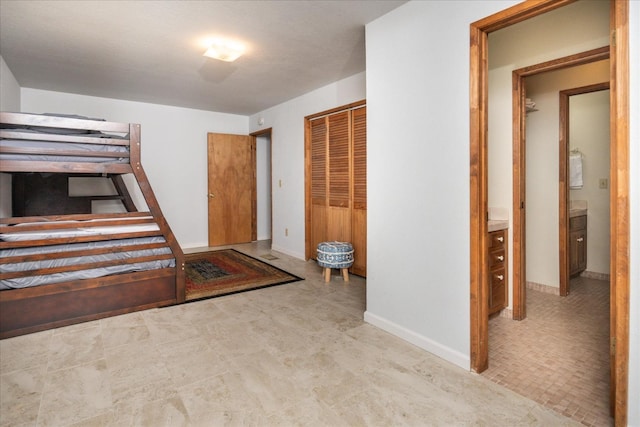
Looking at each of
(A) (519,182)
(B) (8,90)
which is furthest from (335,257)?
(B) (8,90)

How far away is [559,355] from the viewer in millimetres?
2137

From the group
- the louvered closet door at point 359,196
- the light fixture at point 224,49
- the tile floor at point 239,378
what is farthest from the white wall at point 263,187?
the tile floor at point 239,378

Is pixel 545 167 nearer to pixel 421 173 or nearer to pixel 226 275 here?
pixel 421 173

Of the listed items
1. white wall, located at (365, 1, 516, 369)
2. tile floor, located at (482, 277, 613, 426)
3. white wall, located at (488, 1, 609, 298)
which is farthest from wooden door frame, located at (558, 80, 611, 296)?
white wall, located at (365, 1, 516, 369)

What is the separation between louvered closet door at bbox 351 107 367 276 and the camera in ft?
12.5

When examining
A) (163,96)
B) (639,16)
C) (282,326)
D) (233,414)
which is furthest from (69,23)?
(639,16)

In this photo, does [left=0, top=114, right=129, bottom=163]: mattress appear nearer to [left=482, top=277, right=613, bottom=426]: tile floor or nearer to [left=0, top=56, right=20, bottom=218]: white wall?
[left=0, top=56, right=20, bottom=218]: white wall

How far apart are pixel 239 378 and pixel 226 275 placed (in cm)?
212

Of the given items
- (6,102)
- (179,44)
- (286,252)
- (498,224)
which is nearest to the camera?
(498,224)

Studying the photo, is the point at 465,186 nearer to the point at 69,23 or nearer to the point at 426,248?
the point at 426,248

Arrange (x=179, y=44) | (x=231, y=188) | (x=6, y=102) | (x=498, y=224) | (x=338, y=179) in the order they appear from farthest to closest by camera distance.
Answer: (x=231, y=188)
(x=338, y=179)
(x=6, y=102)
(x=179, y=44)
(x=498, y=224)

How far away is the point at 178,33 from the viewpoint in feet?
9.03

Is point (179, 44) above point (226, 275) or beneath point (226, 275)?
above

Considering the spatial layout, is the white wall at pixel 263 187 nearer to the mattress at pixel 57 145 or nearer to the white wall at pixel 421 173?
the mattress at pixel 57 145
